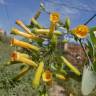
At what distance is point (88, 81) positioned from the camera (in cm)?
129

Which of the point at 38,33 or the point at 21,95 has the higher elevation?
the point at 38,33

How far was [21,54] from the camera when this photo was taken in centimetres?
132

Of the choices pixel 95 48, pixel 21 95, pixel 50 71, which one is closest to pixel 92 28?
pixel 95 48

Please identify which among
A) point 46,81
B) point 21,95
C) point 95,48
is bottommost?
point 21,95

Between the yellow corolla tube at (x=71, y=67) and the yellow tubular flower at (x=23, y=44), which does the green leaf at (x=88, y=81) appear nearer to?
the yellow corolla tube at (x=71, y=67)

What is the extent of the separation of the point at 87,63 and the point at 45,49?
146 millimetres

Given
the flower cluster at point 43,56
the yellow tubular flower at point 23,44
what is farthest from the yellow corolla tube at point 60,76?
the yellow tubular flower at point 23,44

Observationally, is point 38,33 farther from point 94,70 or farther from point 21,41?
point 94,70

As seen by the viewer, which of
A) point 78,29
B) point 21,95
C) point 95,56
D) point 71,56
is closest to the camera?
point 78,29

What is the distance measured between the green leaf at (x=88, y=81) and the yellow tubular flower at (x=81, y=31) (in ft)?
0.38

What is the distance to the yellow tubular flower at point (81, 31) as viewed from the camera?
4.10ft

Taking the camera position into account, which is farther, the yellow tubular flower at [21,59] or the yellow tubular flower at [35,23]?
the yellow tubular flower at [35,23]

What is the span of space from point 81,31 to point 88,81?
16 cm

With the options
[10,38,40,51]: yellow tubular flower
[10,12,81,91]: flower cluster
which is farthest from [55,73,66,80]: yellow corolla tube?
[10,38,40,51]: yellow tubular flower
